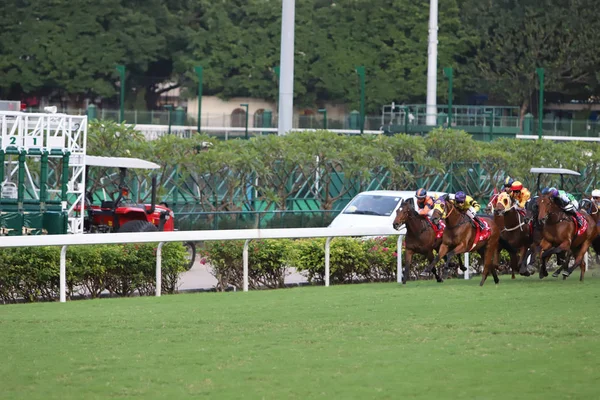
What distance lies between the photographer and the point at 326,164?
89.6 feet

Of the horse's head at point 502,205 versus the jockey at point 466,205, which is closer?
the jockey at point 466,205

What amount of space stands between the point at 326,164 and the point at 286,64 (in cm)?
348

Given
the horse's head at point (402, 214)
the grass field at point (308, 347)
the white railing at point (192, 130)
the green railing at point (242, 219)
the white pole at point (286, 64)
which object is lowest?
the grass field at point (308, 347)

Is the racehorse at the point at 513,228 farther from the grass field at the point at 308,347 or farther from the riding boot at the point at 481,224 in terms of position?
the grass field at the point at 308,347

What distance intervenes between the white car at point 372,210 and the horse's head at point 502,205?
10.3ft

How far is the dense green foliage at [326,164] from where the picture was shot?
Answer: 25.1 meters

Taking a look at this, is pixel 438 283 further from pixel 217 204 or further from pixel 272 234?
pixel 217 204

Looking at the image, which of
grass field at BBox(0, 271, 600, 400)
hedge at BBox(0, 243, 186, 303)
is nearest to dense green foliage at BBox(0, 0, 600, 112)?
hedge at BBox(0, 243, 186, 303)

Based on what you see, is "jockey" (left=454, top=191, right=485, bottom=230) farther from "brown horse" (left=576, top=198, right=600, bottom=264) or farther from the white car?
the white car

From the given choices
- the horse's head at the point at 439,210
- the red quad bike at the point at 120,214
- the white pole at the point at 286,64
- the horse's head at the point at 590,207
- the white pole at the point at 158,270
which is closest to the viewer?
the white pole at the point at 158,270

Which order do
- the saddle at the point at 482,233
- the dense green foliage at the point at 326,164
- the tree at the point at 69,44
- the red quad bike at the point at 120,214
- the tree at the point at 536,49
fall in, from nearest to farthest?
the saddle at the point at 482,233 < the red quad bike at the point at 120,214 < the dense green foliage at the point at 326,164 < the tree at the point at 536,49 < the tree at the point at 69,44

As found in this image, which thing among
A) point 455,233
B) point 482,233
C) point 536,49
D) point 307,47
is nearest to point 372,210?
point 482,233

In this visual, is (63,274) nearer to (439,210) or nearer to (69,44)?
(439,210)

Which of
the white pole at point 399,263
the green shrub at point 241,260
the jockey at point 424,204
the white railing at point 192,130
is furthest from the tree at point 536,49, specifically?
the green shrub at point 241,260
